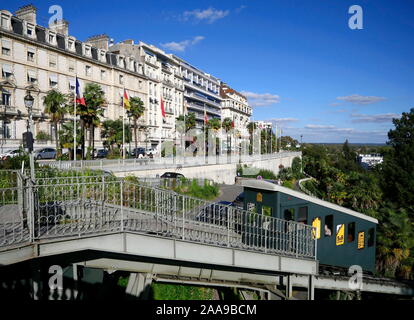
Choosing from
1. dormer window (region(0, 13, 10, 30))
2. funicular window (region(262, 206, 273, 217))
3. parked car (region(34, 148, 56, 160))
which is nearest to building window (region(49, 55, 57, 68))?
dormer window (region(0, 13, 10, 30))

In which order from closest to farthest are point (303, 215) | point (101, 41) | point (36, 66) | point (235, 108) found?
point (303, 215) → point (36, 66) → point (101, 41) → point (235, 108)

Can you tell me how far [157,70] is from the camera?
58281 mm

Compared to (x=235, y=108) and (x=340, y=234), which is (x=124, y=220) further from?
(x=235, y=108)

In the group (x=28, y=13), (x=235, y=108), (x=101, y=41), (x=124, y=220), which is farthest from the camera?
(x=235, y=108)

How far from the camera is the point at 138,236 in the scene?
6.73m

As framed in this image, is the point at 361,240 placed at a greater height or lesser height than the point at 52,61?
lesser

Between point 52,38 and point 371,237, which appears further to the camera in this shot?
point 52,38

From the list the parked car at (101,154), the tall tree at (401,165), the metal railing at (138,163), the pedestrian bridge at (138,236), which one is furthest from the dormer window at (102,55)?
the tall tree at (401,165)

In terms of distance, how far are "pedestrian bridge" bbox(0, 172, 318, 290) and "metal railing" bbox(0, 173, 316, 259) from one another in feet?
0.05

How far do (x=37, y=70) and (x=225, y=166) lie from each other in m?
26.5

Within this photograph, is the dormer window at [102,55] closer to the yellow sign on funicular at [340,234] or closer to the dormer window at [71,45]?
the dormer window at [71,45]

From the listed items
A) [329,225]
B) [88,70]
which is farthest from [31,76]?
[329,225]

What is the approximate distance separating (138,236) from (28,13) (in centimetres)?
4131

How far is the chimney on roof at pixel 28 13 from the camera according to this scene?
120 feet
